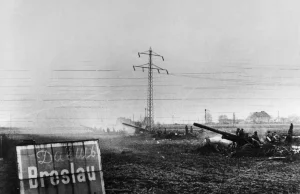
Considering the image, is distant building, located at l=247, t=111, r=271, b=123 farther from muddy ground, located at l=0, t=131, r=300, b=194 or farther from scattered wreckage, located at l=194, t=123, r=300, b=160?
muddy ground, located at l=0, t=131, r=300, b=194

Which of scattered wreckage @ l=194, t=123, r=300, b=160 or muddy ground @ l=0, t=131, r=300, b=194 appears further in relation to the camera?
scattered wreckage @ l=194, t=123, r=300, b=160

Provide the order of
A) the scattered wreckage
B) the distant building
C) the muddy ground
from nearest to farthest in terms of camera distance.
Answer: the muddy ground < the scattered wreckage < the distant building

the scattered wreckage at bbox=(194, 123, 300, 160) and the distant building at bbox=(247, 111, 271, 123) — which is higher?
the scattered wreckage at bbox=(194, 123, 300, 160)

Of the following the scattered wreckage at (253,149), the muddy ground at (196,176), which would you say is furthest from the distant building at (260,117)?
the muddy ground at (196,176)

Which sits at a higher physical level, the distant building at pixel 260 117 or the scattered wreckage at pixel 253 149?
the scattered wreckage at pixel 253 149

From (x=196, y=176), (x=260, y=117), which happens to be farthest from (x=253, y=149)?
(x=260, y=117)

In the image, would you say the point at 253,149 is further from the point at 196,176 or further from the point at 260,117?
the point at 260,117

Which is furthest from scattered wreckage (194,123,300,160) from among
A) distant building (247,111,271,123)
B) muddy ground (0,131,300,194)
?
distant building (247,111,271,123)

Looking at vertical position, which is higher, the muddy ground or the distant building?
the muddy ground

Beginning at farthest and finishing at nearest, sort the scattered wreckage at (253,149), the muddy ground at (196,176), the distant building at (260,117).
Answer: the distant building at (260,117), the scattered wreckage at (253,149), the muddy ground at (196,176)

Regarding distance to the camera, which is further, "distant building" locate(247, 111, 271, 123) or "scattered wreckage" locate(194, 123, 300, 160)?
"distant building" locate(247, 111, 271, 123)

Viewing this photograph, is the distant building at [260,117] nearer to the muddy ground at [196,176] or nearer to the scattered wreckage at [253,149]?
the scattered wreckage at [253,149]

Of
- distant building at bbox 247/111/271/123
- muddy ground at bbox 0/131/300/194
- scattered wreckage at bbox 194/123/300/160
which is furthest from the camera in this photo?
distant building at bbox 247/111/271/123

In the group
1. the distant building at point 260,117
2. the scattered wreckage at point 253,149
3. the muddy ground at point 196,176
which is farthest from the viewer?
the distant building at point 260,117
